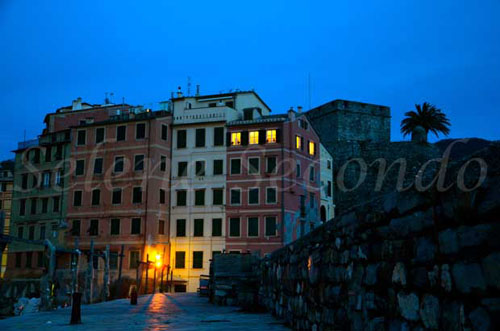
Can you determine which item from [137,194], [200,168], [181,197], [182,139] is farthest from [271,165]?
[137,194]

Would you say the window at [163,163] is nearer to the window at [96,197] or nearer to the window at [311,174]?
the window at [96,197]

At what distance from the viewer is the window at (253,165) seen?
45.8 metres

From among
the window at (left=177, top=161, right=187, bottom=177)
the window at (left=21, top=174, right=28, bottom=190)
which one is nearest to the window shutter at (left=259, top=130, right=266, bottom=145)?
the window at (left=177, top=161, right=187, bottom=177)

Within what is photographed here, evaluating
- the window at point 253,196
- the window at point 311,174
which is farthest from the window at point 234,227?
the window at point 311,174

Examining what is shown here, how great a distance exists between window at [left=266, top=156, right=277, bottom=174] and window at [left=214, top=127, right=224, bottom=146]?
4581 mm

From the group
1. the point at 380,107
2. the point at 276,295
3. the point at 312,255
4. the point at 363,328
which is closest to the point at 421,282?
the point at 363,328

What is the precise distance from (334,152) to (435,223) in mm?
57593

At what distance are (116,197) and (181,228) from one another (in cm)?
633

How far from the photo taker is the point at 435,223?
11.5 ft

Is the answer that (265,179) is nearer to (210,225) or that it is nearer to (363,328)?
(210,225)

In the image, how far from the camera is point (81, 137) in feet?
165

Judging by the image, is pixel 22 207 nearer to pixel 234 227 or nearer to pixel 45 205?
pixel 45 205

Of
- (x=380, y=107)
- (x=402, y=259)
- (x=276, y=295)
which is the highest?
(x=380, y=107)

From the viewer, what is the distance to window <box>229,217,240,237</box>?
45.2 metres
